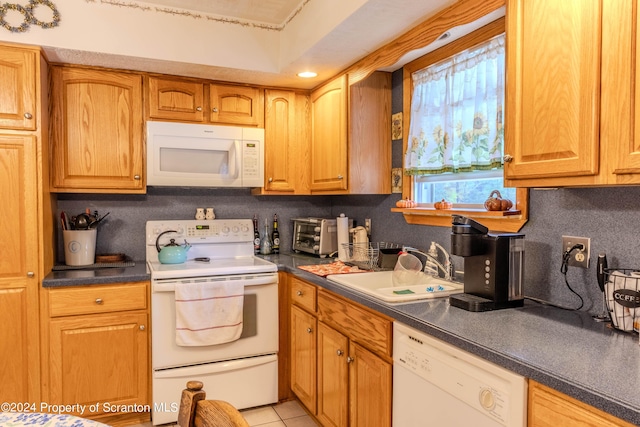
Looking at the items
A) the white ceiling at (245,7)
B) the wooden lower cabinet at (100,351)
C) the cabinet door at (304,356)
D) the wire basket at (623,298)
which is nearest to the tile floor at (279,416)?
A: the cabinet door at (304,356)

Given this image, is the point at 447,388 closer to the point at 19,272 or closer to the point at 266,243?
the point at 266,243

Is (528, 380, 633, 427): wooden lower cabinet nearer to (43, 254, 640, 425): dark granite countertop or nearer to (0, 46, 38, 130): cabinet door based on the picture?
(43, 254, 640, 425): dark granite countertop

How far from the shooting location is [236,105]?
312cm

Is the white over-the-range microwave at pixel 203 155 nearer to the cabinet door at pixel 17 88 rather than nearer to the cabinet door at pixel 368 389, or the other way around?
the cabinet door at pixel 17 88

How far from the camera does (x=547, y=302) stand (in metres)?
1.80

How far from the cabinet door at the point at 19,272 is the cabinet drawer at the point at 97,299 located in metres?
0.12

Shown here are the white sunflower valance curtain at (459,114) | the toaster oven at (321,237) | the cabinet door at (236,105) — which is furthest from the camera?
the toaster oven at (321,237)

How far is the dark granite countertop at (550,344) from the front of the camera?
40.1 inches

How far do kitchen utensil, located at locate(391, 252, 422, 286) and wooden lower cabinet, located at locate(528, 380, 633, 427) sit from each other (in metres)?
1.07

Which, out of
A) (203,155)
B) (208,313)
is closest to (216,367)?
(208,313)

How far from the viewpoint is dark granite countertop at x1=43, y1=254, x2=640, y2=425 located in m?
1.02

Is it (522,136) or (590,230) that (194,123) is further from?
(590,230)

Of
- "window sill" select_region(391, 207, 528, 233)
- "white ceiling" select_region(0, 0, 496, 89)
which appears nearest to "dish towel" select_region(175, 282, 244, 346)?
"window sill" select_region(391, 207, 528, 233)

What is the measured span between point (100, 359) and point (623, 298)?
98.1 inches
